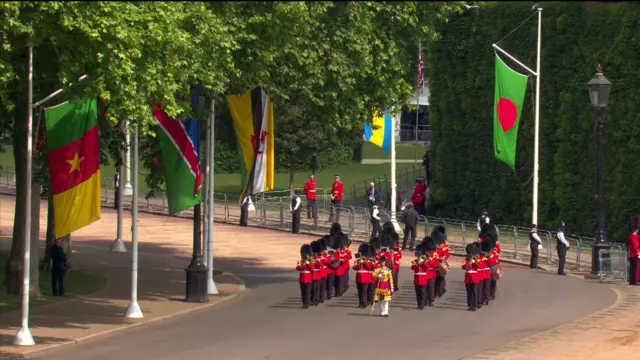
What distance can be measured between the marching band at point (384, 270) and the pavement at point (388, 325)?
1.16 feet

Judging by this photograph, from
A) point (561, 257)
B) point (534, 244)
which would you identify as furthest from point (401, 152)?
point (561, 257)

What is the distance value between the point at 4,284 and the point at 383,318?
9.46 metres

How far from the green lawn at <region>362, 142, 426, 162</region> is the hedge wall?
23586mm

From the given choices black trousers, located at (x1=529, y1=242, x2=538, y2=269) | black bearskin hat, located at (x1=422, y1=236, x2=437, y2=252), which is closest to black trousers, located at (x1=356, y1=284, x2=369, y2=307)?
black bearskin hat, located at (x1=422, y1=236, x2=437, y2=252)

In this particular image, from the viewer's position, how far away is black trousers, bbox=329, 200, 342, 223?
42219 millimetres

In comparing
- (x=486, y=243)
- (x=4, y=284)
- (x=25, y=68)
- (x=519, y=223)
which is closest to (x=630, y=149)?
(x=519, y=223)

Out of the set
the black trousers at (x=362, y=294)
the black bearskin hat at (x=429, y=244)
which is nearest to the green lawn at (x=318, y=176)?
the black bearskin hat at (x=429, y=244)

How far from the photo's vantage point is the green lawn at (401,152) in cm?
7288

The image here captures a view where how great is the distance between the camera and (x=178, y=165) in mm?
26125

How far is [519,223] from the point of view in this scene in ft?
145

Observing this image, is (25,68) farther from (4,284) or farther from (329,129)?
(329,129)

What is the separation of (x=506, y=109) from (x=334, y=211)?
336 inches

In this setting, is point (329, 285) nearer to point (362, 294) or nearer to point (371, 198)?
point (362, 294)

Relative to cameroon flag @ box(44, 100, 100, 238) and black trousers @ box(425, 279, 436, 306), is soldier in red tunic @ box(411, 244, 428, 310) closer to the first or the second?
black trousers @ box(425, 279, 436, 306)
